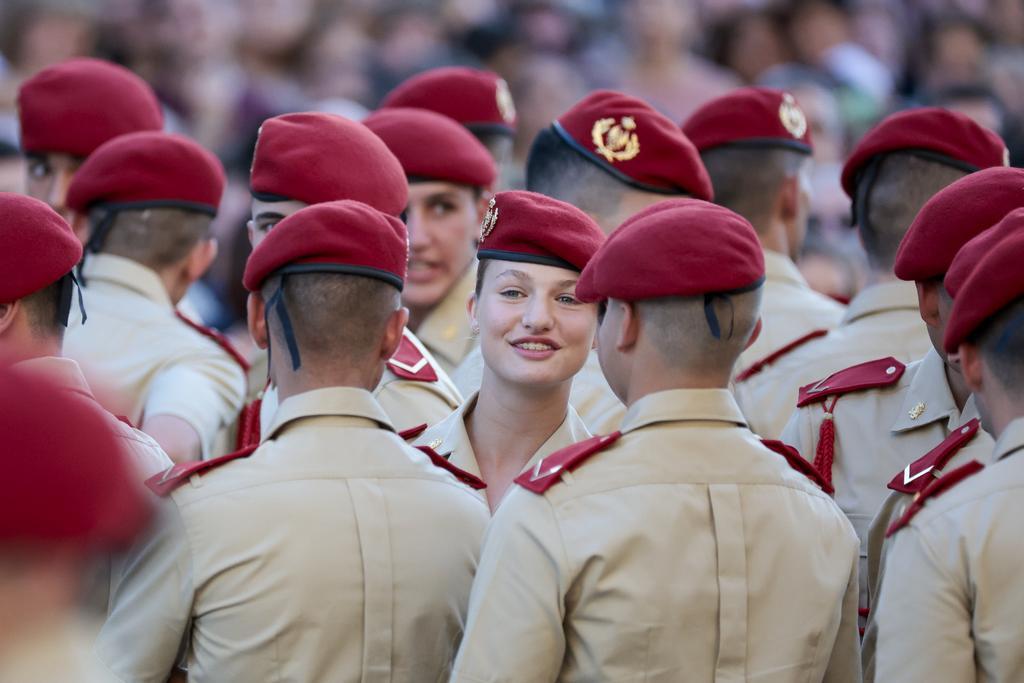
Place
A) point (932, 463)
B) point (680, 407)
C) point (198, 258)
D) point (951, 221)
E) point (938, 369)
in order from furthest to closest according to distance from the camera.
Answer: point (198, 258), point (938, 369), point (951, 221), point (932, 463), point (680, 407)

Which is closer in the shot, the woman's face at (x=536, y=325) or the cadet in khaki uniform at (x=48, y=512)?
the cadet in khaki uniform at (x=48, y=512)

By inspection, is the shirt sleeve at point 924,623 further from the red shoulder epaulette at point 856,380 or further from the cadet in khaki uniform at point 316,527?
the red shoulder epaulette at point 856,380

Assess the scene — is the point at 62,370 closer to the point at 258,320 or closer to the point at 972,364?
the point at 258,320

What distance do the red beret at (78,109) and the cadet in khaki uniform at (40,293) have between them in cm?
199

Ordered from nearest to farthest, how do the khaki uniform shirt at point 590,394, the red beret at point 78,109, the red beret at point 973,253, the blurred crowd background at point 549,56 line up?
the red beret at point 973,253 < the khaki uniform shirt at point 590,394 < the red beret at point 78,109 < the blurred crowd background at point 549,56

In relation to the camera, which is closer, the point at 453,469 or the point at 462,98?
the point at 453,469

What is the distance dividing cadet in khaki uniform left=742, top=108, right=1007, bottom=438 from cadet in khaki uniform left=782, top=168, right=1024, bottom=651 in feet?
1.21

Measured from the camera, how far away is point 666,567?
11.0 feet

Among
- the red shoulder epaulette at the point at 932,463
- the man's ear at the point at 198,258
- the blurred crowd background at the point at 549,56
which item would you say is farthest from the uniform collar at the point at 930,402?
the blurred crowd background at the point at 549,56

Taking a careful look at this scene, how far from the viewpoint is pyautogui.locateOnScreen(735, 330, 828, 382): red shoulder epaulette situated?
5.09 m

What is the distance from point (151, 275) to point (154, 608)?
6.67 ft

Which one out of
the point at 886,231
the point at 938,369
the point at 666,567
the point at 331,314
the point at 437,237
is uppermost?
the point at 331,314

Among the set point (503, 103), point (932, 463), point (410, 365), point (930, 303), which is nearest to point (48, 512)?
point (932, 463)

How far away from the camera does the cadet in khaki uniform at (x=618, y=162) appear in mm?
5254
